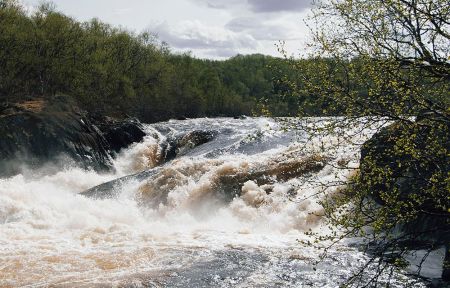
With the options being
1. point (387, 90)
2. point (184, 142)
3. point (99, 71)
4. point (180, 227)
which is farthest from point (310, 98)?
point (99, 71)

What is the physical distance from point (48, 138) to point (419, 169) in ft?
53.6

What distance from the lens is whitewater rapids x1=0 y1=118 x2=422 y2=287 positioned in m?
9.01

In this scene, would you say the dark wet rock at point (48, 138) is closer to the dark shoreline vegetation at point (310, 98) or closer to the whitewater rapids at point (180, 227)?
the dark shoreline vegetation at point (310, 98)

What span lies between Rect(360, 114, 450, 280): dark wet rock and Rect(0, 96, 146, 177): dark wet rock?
14461 mm

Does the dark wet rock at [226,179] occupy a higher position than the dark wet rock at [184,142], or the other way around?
the dark wet rock at [184,142]

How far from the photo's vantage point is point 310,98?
268 inches

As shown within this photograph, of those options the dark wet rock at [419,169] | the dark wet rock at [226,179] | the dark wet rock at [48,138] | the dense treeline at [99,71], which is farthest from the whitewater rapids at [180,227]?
the dense treeline at [99,71]

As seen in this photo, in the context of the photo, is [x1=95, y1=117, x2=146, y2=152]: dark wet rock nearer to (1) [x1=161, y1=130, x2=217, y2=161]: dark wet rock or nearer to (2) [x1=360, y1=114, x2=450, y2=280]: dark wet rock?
(1) [x1=161, y1=130, x2=217, y2=161]: dark wet rock

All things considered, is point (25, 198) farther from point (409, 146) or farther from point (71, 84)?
point (71, 84)

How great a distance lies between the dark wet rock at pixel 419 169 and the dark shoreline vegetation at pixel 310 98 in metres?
0.04

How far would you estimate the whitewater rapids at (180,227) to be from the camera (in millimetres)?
9008

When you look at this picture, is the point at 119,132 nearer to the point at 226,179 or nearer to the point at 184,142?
the point at 184,142

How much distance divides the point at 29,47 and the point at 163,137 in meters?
13.5

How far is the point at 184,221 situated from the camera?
14.2 meters
